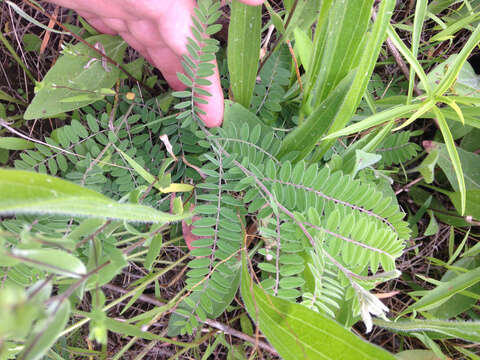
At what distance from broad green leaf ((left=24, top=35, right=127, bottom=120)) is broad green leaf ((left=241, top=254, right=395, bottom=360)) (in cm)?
83

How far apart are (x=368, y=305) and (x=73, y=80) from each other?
1102 millimetres

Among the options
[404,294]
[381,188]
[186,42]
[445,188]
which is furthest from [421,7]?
[404,294]

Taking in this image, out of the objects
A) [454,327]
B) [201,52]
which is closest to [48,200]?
[201,52]

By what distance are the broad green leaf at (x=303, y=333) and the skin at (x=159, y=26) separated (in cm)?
56

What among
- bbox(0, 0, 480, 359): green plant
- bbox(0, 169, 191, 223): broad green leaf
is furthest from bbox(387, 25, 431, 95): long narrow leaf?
bbox(0, 169, 191, 223): broad green leaf

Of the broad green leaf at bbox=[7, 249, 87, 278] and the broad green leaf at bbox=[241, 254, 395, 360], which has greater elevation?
the broad green leaf at bbox=[7, 249, 87, 278]

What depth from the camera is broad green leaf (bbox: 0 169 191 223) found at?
478 mm

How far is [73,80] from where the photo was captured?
116 cm

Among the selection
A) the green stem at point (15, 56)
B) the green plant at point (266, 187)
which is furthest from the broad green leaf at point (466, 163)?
the green stem at point (15, 56)

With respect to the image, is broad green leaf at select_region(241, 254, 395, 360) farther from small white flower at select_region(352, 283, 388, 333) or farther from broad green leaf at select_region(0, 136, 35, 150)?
broad green leaf at select_region(0, 136, 35, 150)

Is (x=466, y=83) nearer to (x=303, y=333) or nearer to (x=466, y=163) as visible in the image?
(x=466, y=163)

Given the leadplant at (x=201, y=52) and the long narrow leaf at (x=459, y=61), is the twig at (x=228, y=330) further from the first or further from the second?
the long narrow leaf at (x=459, y=61)

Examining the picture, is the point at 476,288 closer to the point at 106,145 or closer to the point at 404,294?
the point at 404,294

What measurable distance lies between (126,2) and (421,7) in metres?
0.78
